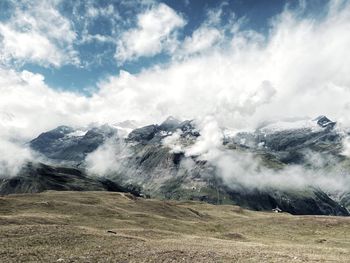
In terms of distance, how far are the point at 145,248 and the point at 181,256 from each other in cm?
623

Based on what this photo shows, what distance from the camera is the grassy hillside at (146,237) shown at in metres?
44.6

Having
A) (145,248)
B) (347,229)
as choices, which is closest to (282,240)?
(347,229)

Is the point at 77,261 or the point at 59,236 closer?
the point at 77,261

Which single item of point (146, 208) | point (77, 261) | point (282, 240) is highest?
point (146, 208)

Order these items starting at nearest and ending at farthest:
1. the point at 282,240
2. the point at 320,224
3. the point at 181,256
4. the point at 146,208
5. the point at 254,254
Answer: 1. the point at 181,256
2. the point at 254,254
3. the point at 282,240
4. the point at 320,224
5. the point at 146,208

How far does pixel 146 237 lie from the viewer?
209 ft

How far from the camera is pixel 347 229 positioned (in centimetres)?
9362

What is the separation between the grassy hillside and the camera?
44625 millimetres

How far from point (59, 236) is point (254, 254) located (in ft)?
81.0

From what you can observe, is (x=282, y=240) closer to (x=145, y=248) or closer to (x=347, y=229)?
(x=347, y=229)

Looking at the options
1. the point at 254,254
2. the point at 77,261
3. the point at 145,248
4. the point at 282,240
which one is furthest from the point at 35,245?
the point at 282,240

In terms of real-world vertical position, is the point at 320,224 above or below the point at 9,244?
above

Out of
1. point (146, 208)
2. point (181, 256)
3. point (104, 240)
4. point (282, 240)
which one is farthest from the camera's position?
point (146, 208)

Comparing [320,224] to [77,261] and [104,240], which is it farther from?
[77,261]
